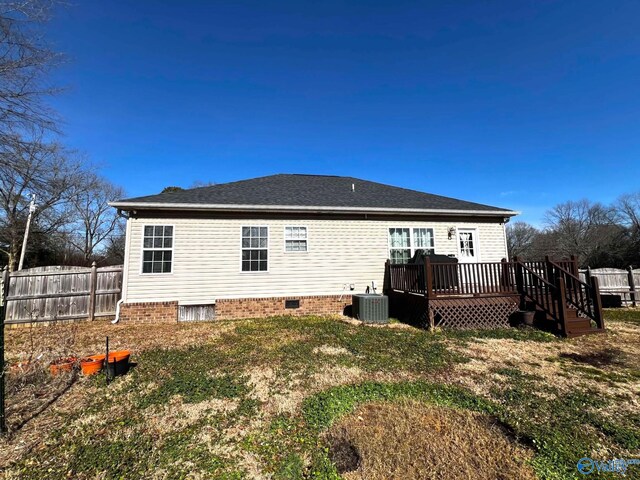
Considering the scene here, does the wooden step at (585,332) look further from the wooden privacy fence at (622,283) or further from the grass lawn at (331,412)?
the wooden privacy fence at (622,283)

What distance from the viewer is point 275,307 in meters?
9.32

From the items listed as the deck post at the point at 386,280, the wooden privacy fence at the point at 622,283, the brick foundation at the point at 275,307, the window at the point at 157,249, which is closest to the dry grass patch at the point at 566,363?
the deck post at the point at 386,280

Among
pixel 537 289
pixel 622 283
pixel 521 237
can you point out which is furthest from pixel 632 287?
pixel 521 237

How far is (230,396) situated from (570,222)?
4613 cm

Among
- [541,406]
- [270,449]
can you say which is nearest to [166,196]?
[270,449]

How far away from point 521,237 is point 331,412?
150ft

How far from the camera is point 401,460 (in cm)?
266

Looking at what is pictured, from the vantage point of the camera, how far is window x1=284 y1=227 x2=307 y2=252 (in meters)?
9.68

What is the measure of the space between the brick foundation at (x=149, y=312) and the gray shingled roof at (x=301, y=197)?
2847 millimetres

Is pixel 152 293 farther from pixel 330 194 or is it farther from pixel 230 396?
pixel 330 194

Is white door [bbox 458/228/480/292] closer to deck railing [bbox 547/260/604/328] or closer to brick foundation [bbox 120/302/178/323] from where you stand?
deck railing [bbox 547/260/604/328]

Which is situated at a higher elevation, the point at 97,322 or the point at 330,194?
the point at 330,194

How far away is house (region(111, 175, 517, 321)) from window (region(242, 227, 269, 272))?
0.03 meters

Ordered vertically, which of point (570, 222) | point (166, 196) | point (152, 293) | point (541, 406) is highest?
point (570, 222)
